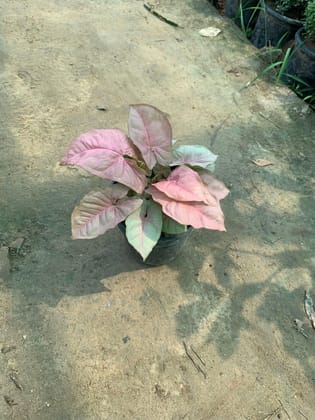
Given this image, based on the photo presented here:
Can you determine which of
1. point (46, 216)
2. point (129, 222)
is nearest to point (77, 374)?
point (129, 222)

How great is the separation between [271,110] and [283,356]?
1.91 metres

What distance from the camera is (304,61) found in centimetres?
328

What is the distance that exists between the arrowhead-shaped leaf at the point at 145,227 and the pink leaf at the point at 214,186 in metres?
0.25

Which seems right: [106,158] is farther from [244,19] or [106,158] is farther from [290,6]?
[244,19]

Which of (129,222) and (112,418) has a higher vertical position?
(129,222)

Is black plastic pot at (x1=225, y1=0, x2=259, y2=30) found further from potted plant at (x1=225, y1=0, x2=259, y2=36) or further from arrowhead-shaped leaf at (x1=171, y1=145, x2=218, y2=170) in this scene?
arrowhead-shaped leaf at (x1=171, y1=145, x2=218, y2=170)

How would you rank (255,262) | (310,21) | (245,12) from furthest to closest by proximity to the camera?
(245,12)
(310,21)
(255,262)

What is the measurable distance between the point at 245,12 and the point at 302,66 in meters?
1.09

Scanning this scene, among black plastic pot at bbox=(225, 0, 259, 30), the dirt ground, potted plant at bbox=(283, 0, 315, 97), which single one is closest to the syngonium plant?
the dirt ground

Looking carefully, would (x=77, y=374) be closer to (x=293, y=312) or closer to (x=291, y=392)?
(x=291, y=392)

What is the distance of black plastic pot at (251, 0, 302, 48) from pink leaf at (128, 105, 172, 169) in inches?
88.9

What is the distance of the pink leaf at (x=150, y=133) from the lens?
1814 mm

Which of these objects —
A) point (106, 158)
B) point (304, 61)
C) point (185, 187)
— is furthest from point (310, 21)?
point (106, 158)

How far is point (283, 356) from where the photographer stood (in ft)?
6.34
